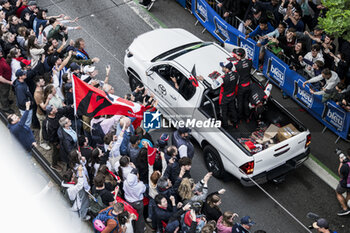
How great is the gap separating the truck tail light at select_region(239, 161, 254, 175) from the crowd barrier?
3014 mm

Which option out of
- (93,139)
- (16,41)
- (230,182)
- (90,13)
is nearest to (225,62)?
(230,182)

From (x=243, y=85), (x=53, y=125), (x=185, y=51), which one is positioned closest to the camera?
(x=53, y=125)

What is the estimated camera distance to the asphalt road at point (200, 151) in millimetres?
11625

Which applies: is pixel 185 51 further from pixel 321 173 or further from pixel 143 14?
pixel 143 14

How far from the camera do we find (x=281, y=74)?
14.4 m

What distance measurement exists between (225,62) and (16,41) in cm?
582

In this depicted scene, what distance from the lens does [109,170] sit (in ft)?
35.1

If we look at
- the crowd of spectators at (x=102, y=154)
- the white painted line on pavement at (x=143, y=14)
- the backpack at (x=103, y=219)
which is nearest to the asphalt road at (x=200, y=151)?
the white painted line on pavement at (x=143, y=14)

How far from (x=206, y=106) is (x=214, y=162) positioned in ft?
4.33

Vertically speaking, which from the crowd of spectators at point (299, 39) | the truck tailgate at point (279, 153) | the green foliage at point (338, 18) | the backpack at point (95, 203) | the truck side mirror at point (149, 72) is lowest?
the backpack at point (95, 203)

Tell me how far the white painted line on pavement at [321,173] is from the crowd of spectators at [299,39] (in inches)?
60.6

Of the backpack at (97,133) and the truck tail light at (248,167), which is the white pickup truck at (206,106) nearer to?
the truck tail light at (248,167)

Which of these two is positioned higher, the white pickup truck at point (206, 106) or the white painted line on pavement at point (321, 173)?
the white pickup truck at point (206, 106)

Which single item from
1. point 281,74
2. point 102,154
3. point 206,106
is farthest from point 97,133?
point 281,74
